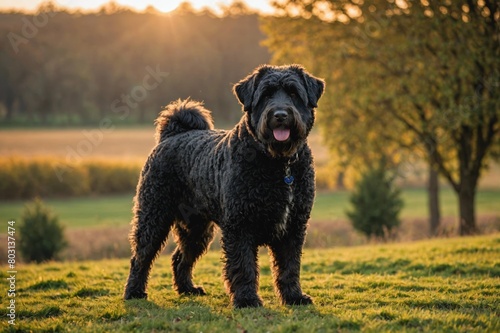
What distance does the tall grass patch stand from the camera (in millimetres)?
28000

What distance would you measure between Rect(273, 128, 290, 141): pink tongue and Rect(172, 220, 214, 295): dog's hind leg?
2111mm

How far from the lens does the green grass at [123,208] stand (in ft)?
78.4

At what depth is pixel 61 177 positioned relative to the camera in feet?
96.8

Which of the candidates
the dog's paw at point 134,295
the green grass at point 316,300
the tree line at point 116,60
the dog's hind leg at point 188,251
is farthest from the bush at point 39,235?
the tree line at point 116,60

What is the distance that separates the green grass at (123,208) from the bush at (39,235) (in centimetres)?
690

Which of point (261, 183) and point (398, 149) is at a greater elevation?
point (398, 149)

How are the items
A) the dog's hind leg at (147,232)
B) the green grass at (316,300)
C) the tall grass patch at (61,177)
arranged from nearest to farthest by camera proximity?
the green grass at (316,300) → the dog's hind leg at (147,232) → the tall grass patch at (61,177)

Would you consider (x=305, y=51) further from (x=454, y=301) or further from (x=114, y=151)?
(x=114, y=151)

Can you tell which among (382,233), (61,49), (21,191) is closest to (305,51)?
(382,233)

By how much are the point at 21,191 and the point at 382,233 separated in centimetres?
1914

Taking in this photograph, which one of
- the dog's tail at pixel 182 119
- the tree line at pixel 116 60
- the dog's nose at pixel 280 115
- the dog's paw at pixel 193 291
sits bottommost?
the dog's paw at pixel 193 291

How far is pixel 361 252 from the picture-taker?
11.2m

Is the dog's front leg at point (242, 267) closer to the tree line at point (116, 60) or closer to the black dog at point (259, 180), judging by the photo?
the black dog at point (259, 180)

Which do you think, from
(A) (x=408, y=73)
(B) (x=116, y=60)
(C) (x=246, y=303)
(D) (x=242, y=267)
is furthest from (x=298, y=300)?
(B) (x=116, y=60)
